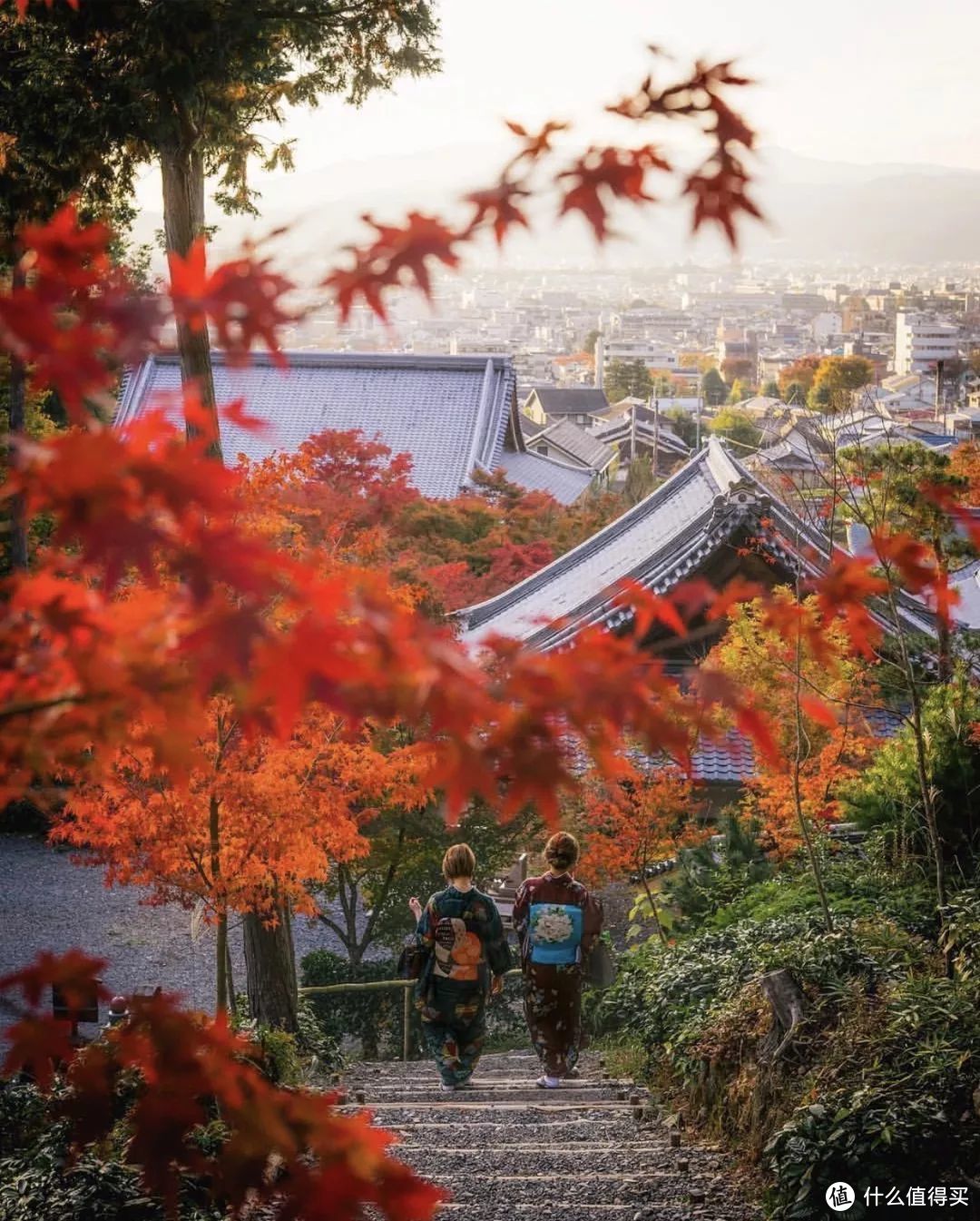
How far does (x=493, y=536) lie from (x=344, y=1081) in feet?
40.3

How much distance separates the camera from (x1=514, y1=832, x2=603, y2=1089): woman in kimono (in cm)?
603

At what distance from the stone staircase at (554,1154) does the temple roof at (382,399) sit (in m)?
19.2

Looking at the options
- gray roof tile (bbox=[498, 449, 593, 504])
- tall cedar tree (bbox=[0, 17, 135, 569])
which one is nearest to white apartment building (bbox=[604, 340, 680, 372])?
gray roof tile (bbox=[498, 449, 593, 504])

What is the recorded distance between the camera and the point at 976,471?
1419 cm

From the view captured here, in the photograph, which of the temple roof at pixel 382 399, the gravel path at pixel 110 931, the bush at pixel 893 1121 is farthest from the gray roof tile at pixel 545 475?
the bush at pixel 893 1121

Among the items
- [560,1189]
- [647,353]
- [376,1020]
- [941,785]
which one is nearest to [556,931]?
[560,1189]

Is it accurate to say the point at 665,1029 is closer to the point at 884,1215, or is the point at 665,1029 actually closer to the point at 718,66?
the point at 884,1215

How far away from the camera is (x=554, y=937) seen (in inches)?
239

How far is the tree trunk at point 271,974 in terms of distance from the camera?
25.2ft

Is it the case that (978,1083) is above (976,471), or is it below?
below

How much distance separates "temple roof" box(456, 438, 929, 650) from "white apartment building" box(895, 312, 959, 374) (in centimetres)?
9508

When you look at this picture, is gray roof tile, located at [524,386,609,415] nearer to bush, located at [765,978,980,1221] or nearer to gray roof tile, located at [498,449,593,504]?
gray roof tile, located at [498,449,593,504]

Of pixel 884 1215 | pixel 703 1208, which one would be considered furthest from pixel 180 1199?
Result: pixel 884 1215

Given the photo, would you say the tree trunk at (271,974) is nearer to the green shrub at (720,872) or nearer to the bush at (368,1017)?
the green shrub at (720,872)
